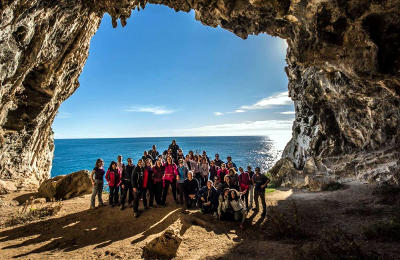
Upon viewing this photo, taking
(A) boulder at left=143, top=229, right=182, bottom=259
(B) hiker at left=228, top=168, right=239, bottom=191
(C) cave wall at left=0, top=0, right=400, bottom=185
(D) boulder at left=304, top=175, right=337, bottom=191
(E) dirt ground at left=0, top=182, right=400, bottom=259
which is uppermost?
(C) cave wall at left=0, top=0, right=400, bottom=185

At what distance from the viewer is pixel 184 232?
850 cm

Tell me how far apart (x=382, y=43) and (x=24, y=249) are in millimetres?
15728

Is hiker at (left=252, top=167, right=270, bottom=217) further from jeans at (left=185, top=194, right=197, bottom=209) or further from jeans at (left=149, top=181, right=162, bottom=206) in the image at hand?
jeans at (left=149, top=181, right=162, bottom=206)

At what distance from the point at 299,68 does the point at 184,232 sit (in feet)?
80.2

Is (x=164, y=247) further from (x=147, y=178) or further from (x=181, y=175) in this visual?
(x=181, y=175)

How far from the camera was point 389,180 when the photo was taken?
1266 centimetres

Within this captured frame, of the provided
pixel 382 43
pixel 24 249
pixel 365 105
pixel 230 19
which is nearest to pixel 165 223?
pixel 24 249

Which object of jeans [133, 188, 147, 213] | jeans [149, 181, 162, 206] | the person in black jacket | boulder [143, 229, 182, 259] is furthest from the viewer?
jeans [149, 181, 162, 206]

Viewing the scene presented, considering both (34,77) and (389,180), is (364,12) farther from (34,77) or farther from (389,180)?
(34,77)

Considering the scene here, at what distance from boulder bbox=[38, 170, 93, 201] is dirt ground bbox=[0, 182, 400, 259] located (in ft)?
6.68

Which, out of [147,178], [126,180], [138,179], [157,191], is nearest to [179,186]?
[157,191]

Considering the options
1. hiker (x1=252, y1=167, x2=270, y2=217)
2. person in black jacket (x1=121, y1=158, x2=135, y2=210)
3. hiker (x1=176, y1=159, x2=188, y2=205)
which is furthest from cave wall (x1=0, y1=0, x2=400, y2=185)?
hiker (x1=176, y1=159, x2=188, y2=205)

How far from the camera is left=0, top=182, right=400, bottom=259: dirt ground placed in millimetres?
Answer: 6867

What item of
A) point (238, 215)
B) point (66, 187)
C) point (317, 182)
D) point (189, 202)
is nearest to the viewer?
point (238, 215)
